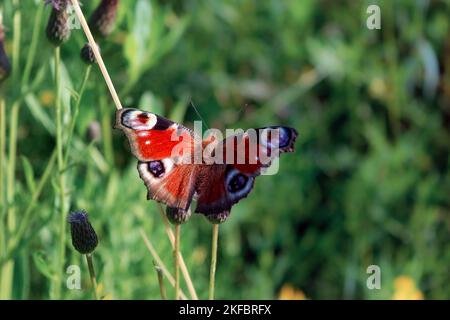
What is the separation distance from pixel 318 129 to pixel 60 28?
50.4 inches

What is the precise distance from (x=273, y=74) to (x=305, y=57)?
0.10 metres

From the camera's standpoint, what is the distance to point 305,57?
93.7 inches

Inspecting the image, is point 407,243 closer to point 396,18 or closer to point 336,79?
point 336,79

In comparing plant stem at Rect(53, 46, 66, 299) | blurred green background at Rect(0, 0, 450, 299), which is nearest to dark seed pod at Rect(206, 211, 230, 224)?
plant stem at Rect(53, 46, 66, 299)

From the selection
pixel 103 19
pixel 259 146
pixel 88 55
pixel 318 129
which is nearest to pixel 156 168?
pixel 259 146

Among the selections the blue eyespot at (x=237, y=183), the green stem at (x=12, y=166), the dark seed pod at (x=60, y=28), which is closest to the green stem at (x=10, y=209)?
the green stem at (x=12, y=166)

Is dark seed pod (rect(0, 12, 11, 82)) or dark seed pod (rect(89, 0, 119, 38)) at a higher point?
dark seed pod (rect(89, 0, 119, 38))

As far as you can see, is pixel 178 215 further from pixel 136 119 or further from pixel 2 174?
pixel 2 174

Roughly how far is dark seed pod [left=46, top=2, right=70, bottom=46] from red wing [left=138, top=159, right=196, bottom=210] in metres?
0.28

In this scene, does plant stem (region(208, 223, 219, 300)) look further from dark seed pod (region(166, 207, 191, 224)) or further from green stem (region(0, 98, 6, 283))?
green stem (region(0, 98, 6, 283))

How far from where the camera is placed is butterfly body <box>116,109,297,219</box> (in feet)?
3.09

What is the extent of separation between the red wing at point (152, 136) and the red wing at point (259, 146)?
0.08 m

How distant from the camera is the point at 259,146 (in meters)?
0.94
